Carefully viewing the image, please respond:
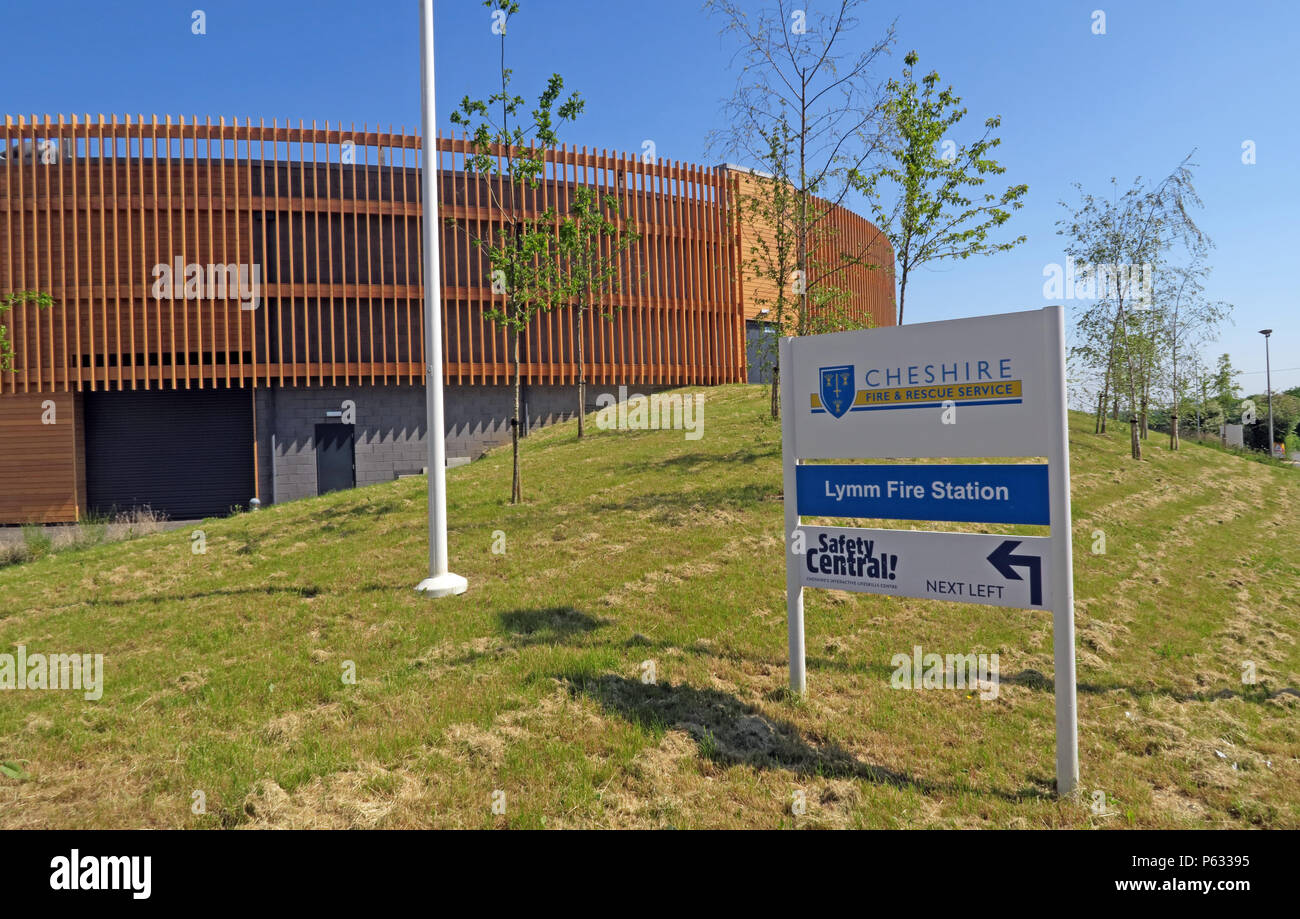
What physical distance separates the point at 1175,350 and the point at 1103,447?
28.7ft

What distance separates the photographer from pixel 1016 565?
463cm

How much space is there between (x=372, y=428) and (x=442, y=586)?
20977 mm

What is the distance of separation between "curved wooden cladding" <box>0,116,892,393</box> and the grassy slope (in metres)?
16.9

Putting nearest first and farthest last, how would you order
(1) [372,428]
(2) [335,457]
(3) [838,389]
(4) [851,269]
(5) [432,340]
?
1. (3) [838,389]
2. (5) [432,340]
3. (2) [335,457]
4. (1) [372,428]
5. (4) [851,269]

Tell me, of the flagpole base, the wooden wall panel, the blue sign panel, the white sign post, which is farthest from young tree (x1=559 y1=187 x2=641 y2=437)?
the wooden wall panel

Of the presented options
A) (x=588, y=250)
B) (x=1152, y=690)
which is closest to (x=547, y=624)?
(x=1152, y=690)

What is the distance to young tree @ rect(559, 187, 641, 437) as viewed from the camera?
15.0m

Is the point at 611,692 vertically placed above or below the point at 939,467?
below

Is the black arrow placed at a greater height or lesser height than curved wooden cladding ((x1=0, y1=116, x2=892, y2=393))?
lesser

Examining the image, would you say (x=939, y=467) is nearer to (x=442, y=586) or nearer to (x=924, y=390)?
(x=924, y=390)

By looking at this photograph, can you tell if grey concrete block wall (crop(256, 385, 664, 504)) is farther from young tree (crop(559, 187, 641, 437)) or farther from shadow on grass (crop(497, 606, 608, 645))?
shadow on grass (crop(497, 606, 608, 645))

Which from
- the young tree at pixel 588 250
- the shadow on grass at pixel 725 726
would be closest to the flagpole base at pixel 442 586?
the shadow on grass at pixel 725 726

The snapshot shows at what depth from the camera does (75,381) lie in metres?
25.4

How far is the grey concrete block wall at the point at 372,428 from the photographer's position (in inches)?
1048
